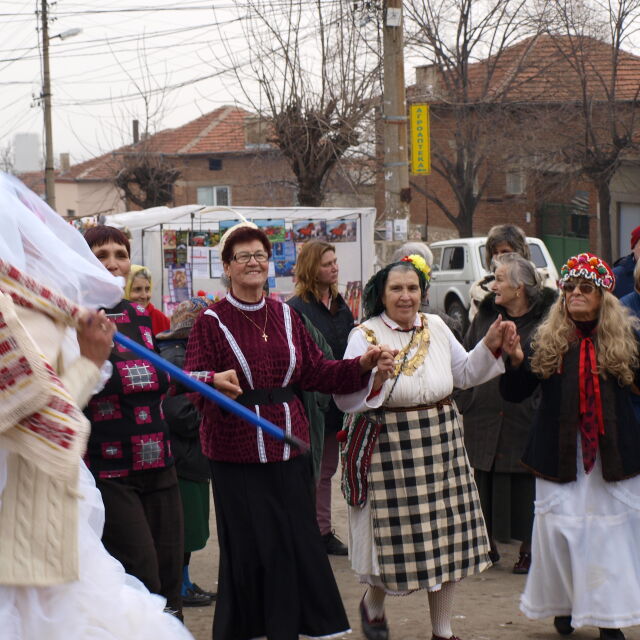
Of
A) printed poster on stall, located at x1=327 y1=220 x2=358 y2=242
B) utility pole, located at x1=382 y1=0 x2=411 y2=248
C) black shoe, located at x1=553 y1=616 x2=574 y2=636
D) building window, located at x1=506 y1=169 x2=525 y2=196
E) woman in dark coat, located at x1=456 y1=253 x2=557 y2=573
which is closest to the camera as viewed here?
black shoe, located at x1=553 y1=616 x2=574 y2=636

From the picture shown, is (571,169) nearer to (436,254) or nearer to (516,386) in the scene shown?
(436,254)

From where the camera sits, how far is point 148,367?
4.43 m

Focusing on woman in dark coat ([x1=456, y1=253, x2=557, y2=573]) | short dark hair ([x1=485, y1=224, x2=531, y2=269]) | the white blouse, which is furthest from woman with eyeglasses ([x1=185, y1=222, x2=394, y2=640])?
short dark hair ([x1=485, y1=224, x2=531, y2=269])

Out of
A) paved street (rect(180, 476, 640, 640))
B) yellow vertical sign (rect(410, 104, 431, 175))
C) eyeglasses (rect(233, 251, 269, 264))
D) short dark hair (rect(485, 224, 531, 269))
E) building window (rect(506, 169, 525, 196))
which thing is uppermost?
building window (rect(506, 169, 525, 196))

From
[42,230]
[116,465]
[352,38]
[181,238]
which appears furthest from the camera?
[352,38]

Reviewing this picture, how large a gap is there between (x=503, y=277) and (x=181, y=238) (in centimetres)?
789

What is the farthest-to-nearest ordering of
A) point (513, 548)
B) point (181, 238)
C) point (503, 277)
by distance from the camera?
point (181, 238) < point (513, 548) < point (503, 277)

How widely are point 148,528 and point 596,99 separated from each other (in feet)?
76.9

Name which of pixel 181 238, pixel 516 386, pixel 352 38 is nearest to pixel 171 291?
pixel 181 238

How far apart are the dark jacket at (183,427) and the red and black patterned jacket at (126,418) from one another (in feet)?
1.66

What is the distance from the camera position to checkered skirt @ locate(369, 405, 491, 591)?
496 cm

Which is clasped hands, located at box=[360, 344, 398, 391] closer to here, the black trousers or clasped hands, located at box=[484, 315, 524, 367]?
clasped hands, located at box=[484, 315, 524, 367]

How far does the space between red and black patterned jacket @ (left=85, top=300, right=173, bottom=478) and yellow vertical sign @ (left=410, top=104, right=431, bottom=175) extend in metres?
13.8

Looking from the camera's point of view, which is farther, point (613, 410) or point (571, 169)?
point (571, 169)
